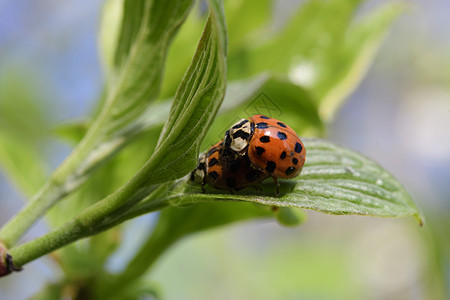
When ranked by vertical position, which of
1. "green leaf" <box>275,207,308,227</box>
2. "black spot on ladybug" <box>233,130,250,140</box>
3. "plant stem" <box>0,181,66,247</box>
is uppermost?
"black spot on ladybug" <box>233,130,250,140</box>

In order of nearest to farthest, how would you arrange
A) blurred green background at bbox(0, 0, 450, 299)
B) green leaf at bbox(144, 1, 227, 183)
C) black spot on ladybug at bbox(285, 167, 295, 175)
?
green leaf at bbox(144, 1, 227, 183)
black spot on ladybug at bbox(285, 167, 295, 175)
blurred green background at bbox(0, 0, 450, 299)

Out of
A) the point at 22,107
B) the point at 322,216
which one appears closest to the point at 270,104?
the point at 22,107

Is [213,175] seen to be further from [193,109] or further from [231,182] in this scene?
[193,109]

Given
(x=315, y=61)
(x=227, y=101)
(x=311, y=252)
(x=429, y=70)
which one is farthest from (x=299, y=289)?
(x=429, y=70)

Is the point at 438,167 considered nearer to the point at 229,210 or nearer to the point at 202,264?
the point at 202,264

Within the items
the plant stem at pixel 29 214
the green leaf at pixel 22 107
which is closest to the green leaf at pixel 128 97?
the plant stem at pixel 29 214

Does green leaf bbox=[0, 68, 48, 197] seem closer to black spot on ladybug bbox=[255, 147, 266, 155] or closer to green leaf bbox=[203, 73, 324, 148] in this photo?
green leaf bbox=[203, 73, 324, 148]

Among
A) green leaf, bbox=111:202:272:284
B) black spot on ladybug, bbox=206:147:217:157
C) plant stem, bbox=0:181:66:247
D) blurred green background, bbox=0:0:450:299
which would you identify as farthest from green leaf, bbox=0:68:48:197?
black spot on ladybug, bbox=206:147:217:157
